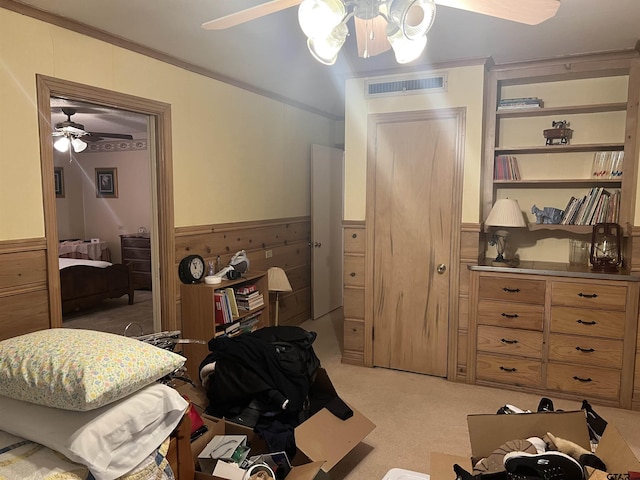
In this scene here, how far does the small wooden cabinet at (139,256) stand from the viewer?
269 inches

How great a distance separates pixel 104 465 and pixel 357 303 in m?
2.67

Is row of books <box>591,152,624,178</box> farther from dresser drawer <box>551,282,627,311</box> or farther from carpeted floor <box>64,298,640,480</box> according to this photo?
carpeted floor <box>64,298,640,480</box>

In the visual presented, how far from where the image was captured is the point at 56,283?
2516 mm

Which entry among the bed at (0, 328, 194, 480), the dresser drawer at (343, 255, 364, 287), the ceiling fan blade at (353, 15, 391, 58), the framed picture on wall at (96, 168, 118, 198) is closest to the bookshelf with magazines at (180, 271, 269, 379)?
the dresser drawer at (343, 255, 364, 287)

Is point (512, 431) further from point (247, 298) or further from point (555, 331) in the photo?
point (247, 298)

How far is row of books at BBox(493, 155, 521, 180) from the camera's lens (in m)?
3.60

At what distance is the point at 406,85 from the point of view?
3564mm

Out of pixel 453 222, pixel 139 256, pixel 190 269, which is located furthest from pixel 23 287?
pixel 139 256

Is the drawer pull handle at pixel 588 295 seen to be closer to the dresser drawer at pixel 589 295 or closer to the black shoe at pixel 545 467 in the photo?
the dresser drawer at pixel 589 295

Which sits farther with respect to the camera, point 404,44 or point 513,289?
point 513,289

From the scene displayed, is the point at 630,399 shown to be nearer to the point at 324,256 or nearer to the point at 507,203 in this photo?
the point at 507,203

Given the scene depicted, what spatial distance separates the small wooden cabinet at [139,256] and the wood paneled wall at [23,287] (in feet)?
14.7

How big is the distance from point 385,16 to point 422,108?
1882mm

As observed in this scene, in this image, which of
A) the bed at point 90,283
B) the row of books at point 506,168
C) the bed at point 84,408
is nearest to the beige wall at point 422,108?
the row of books at point 506,168
